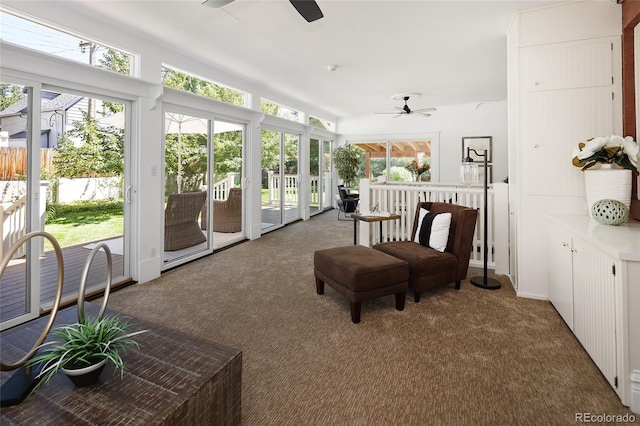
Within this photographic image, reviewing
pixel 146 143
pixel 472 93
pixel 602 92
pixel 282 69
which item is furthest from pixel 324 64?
pixel 472 93

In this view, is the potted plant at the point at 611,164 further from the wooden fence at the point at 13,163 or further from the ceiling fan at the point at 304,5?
the wooden fence at the point at 13,163

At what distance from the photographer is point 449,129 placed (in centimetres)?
825

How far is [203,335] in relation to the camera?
2.41 meters

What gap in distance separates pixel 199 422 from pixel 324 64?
15.2 feet

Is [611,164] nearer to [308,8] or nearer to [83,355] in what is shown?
[308,8]

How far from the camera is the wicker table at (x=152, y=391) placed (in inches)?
40.0

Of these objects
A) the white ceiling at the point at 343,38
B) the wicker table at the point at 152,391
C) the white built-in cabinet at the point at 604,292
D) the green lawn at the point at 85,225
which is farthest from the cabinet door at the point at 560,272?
the green lawn at the point at 85,225

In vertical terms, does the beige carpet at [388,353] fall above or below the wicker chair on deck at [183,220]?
below

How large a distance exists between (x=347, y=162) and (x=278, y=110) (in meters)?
2.88

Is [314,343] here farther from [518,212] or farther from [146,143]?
[146,143]

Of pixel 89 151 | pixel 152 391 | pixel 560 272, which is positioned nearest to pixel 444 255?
pixel 560 272

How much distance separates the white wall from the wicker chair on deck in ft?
20.0

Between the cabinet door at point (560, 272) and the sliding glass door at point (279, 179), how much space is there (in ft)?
15.0

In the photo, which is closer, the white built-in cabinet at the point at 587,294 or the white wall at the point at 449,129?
the white built-in cabinet at the point at 587,294
